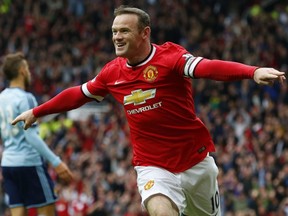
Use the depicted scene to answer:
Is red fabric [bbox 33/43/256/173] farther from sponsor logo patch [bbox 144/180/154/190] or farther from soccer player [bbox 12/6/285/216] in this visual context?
sponsor logo patch [bbox 144/180/154/190]

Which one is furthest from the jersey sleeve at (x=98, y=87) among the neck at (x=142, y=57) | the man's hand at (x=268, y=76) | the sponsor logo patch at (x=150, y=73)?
the man's hand at (x=268, y=76)

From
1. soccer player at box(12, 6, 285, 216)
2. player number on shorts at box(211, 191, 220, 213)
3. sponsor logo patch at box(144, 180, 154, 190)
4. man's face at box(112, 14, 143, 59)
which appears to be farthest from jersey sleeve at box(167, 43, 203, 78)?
player number on shorts at box(211, 191, 220, 213)

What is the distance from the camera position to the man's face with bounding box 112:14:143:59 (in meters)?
7.85

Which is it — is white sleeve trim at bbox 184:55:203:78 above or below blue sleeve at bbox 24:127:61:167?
above

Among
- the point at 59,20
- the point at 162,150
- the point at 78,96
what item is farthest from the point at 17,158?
the point at 59,20

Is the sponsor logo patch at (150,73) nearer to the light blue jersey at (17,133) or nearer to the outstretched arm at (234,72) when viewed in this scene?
the outstretched arm at (234,72)

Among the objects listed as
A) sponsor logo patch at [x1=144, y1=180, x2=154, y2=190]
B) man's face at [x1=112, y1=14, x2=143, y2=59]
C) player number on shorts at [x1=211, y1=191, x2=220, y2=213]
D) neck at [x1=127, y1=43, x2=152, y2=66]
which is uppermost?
man's face at [x1=112, y1=14, x2=143, y2=59]

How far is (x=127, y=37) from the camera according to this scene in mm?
7859

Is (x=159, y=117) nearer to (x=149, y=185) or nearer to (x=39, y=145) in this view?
(x=149, y=185)

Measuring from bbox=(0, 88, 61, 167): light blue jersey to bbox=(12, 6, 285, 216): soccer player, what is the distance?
60.9 inches

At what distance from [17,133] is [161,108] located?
2.33 metres

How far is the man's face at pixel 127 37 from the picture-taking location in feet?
25.8

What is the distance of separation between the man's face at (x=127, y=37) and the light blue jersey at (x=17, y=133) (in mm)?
2016

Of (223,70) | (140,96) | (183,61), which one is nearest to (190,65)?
(183,61)
